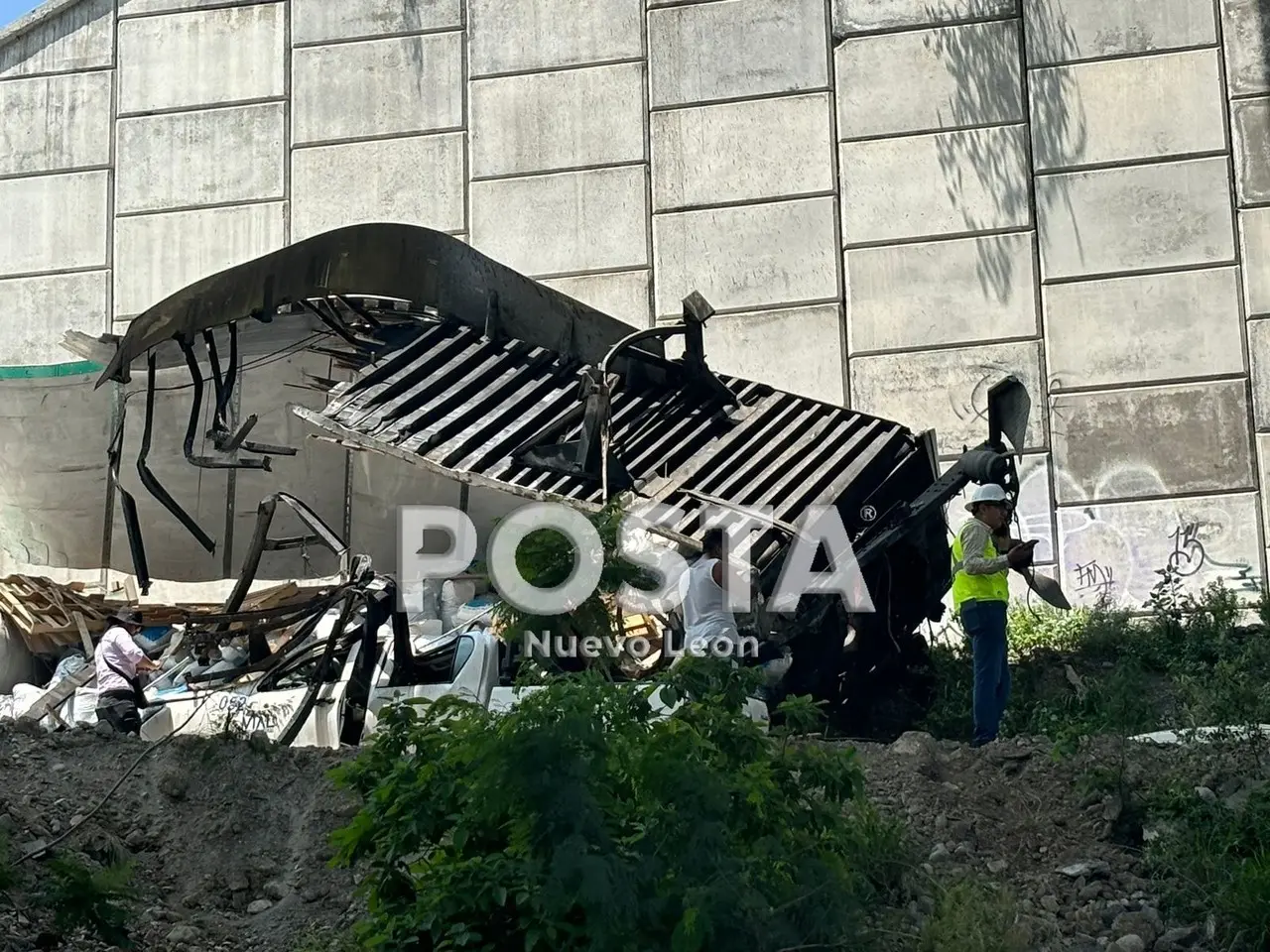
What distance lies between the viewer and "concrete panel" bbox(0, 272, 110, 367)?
14959mm

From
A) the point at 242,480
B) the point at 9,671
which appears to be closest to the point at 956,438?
the point at 242,480

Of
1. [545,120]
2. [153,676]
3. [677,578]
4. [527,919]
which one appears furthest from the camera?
[545,120]

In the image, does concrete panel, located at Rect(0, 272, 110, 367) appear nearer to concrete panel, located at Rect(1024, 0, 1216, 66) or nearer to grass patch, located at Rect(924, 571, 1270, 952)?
grass patch, located at Rect(924, 571, 1270, 952)

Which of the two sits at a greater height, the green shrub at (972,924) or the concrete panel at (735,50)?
the concrete panel at (735,50)

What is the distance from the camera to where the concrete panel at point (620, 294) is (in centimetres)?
Answer: 1398

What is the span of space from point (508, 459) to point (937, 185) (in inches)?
255

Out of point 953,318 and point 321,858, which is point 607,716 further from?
point 953,318

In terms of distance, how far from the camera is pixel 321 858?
6.25 m

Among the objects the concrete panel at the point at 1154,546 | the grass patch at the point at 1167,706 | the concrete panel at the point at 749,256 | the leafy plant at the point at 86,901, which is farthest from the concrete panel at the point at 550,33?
the leafy plant at the point at 86,901

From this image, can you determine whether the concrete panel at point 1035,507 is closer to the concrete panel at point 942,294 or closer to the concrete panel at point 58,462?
the concrete panel at point 942,294

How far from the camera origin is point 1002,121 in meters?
13.7

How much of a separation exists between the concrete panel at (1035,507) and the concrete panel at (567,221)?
3.42m

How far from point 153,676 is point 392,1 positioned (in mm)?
7340

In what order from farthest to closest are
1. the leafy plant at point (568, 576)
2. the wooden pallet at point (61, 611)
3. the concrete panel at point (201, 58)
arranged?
the concrete panel at point (201, 58) → the wooden pallet at point (61, 611) → the leafy plant at point (568, 576)
